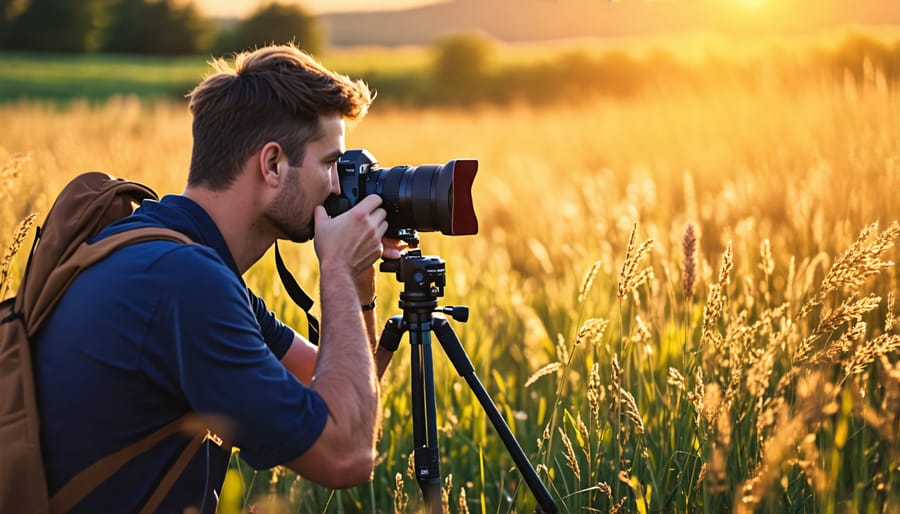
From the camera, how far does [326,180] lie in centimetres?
255

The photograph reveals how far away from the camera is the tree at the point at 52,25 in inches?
2539

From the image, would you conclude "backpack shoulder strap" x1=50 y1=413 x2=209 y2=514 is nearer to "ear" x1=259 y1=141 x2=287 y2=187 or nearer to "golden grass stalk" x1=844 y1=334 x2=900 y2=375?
"ear" x1=259 y1=141 x2=287 y2=187

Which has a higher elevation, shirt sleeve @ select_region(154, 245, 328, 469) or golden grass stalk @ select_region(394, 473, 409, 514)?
shirt sleeve @ select_region(154, 245, 328, 469)

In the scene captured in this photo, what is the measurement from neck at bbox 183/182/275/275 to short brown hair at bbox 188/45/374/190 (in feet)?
0.09

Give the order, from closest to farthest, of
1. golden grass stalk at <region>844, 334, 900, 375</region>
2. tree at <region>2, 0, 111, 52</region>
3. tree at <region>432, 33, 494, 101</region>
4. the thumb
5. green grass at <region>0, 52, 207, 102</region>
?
golden grass stalk at <region>844, 334, 900, 375</region> → the thumb → green grass at <region>0, 52, 207, 102</region> → tree at <region>432, 33, 494, 101</region> → tree at <region>2, 0, 111, 52</region>

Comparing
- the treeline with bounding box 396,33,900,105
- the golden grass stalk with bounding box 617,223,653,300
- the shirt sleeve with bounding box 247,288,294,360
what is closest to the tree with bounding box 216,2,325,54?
the treeline with bounding box 396,33,900,105

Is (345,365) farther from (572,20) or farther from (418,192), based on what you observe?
(572,20)

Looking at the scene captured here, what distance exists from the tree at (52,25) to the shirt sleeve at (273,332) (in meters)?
68.4

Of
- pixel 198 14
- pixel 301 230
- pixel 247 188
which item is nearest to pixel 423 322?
pixel 301 230

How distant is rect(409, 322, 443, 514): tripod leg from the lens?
8.22 ft

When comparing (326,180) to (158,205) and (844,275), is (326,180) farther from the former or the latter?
(844,275)

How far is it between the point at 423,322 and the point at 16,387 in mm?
1045

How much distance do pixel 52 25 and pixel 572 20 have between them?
117 ft

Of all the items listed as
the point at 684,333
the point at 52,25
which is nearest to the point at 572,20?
the point at 52,25
